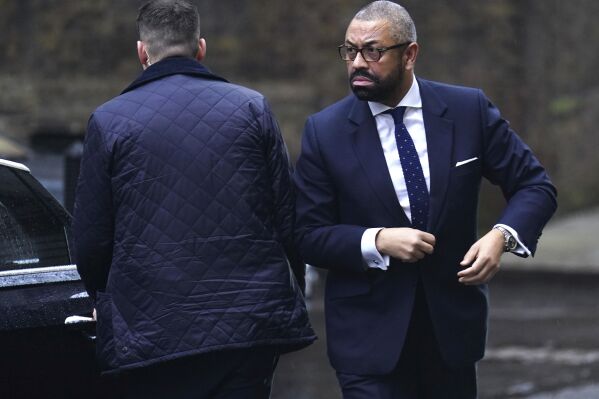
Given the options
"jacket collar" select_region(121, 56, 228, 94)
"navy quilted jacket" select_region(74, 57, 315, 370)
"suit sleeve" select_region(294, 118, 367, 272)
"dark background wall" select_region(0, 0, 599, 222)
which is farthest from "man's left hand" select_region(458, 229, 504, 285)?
"dark background wall" select_region(0, 0, 599, 222)

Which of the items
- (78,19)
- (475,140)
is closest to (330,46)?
(78,19)

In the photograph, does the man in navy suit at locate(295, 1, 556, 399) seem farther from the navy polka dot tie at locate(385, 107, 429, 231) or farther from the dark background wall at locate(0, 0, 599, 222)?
the dark background wall at locate(0, 0, 599, 222)

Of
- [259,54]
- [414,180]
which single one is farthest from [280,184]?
[259,54]

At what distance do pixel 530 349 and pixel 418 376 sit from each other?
523 centimetres

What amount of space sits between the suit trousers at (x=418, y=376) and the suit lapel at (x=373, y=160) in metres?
0.26

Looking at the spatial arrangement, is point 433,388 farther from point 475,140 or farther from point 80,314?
point 80,314

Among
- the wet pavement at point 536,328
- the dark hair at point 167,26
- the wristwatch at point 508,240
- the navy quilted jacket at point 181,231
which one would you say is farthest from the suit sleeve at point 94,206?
the wet pavement at point 536,328

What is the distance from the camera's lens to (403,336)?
4.53 m

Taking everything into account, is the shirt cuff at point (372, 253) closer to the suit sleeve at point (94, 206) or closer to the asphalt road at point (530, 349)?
the suit sleeve at point (94, 206)

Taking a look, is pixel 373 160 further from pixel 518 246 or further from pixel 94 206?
pixel 94 206

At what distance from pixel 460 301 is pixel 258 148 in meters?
0.83

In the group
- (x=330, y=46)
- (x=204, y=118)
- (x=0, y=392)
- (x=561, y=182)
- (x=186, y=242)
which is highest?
(x=204, y=118)

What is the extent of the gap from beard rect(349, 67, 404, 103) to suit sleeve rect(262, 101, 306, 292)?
0.29 metres

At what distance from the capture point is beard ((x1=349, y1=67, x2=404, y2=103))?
4.55 m
